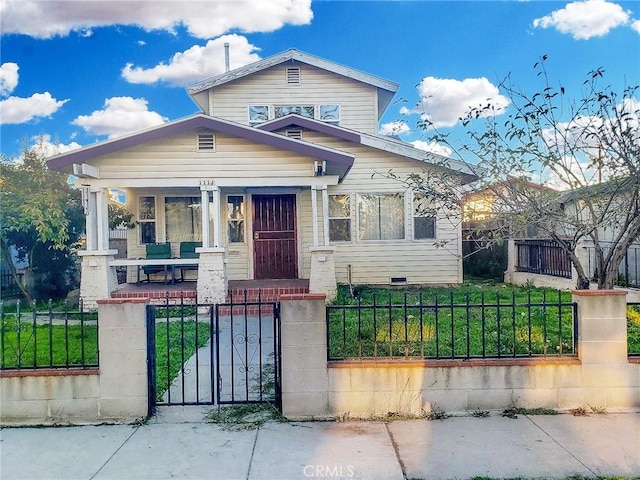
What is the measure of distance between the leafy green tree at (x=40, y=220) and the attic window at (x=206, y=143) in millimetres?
4869

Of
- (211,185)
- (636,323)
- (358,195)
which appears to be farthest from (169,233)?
(636,323)

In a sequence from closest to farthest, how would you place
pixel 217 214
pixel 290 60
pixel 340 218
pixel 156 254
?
pixel 217 214 → pixel 156 254 → pixel 340 218 → pixel 290 60

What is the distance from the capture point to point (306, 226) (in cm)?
1287

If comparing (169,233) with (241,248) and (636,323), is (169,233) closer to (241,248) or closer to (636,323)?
(241,248)

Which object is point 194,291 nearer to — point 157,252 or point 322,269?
point 157,252

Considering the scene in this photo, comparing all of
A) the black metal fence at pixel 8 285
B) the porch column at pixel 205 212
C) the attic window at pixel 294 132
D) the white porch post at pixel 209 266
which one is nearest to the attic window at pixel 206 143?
the white porch post at pixel 209 266

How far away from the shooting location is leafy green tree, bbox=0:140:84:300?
11969 millimetres

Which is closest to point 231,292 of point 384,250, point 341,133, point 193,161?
point 193,161

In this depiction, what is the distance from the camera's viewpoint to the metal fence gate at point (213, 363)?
4.75 meters

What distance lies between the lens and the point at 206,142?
10.2 m

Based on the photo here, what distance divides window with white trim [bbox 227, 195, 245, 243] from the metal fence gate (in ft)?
13.9

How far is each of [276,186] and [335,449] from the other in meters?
7.58

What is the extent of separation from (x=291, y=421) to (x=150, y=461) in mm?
1348

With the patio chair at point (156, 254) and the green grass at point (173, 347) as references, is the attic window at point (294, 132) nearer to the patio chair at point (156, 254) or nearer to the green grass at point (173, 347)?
the patio chair at point (156, 254)
